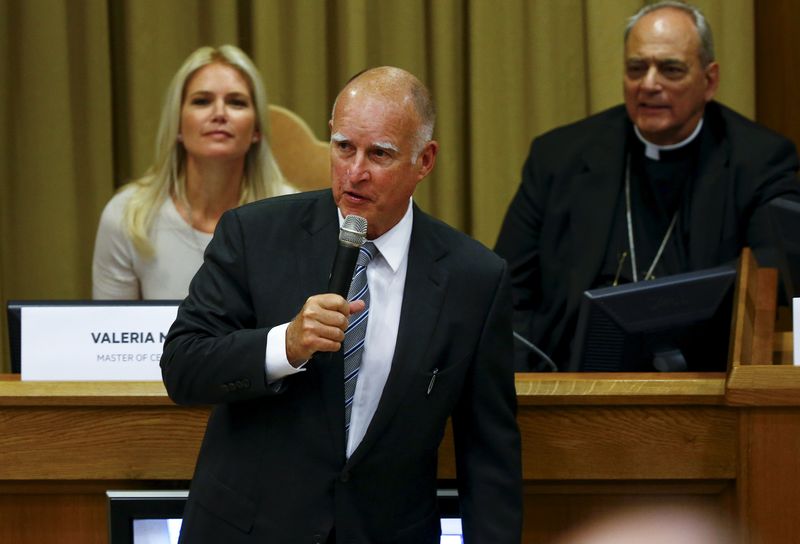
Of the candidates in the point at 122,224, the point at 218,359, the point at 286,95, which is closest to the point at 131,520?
the point at 218,359

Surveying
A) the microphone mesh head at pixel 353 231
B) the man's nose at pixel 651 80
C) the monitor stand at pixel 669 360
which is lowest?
the monitor stand at pixel 669 360

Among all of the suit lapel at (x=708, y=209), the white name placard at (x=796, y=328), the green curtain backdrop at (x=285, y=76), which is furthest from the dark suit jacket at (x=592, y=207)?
the white name placard at (x=796, y=328)

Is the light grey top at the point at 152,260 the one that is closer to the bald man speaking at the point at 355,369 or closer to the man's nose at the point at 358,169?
the bald man speaking at the point at 355,369

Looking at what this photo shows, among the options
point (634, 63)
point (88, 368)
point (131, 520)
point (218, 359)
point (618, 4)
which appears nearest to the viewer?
point (218, 359)

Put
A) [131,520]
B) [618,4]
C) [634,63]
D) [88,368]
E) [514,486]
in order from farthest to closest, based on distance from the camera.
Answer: [618,4], [634,63], [88,368], [131,520], [514,486]

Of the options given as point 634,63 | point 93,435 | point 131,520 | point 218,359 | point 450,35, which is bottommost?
point 131,520

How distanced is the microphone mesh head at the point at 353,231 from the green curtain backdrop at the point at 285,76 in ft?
9.04

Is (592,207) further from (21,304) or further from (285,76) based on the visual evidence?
(21,304)

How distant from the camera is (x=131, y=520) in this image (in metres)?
2.01

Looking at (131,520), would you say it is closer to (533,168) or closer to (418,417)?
(418,417)

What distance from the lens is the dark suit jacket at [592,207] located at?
10.4ft

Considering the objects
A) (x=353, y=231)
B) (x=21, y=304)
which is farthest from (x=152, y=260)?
(x=353, y=231)

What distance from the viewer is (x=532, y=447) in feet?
6.81

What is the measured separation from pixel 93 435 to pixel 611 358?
931mm
